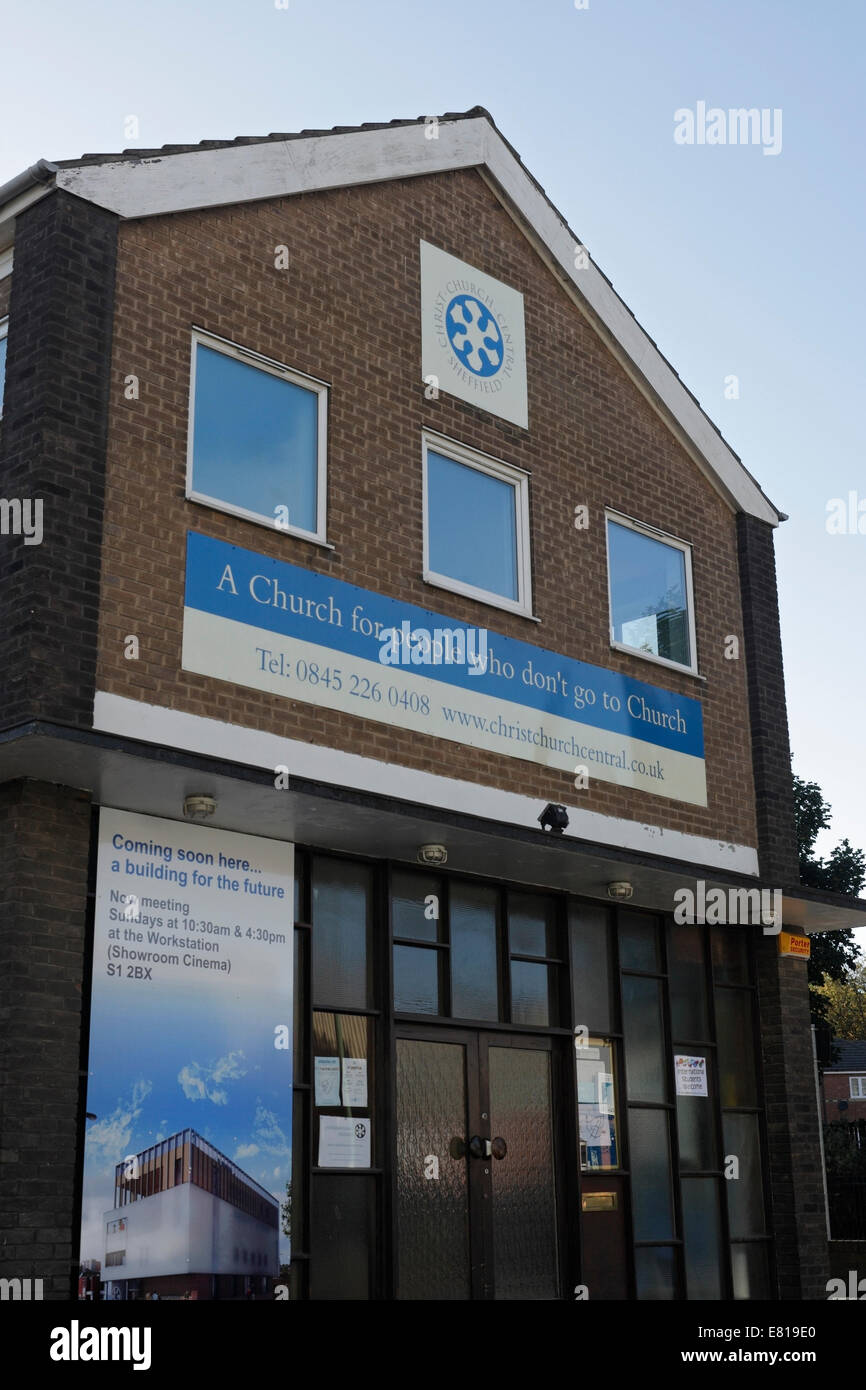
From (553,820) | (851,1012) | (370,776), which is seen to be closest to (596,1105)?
(553,820)

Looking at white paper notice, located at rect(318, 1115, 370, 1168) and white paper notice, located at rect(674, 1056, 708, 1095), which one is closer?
white paper notice, located at rect(318, 1115, 370, 1168)

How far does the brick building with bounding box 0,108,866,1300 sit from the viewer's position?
937 centimetres

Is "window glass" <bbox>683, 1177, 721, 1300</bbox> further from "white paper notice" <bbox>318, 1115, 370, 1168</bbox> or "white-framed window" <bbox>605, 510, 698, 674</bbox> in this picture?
"white-framed window" <bbox>605, 510, 698, 674</bbox>

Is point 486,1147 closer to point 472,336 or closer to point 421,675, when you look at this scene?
point 421,675

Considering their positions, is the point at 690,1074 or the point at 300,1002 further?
the point at 690,1074

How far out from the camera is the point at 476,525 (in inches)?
484

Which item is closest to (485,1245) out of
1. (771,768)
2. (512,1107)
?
(512,1107)

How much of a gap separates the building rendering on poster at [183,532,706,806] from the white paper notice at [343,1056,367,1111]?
2.41 metres

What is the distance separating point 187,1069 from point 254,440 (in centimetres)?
433

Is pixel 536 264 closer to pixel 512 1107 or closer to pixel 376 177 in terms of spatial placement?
pixel 376 177

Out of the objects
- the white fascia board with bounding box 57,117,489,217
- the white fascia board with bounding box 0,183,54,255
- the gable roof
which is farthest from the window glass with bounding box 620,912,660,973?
the white fascia board with bounding box 0,183,54,255

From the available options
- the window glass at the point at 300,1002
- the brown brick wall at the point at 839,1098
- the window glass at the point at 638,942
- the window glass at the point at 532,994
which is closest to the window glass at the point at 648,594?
the window glass at the point at 638,942

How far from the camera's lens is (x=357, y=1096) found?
1073cm

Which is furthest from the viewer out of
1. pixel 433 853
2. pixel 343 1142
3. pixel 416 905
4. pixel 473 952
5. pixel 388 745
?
pixel 473 952
